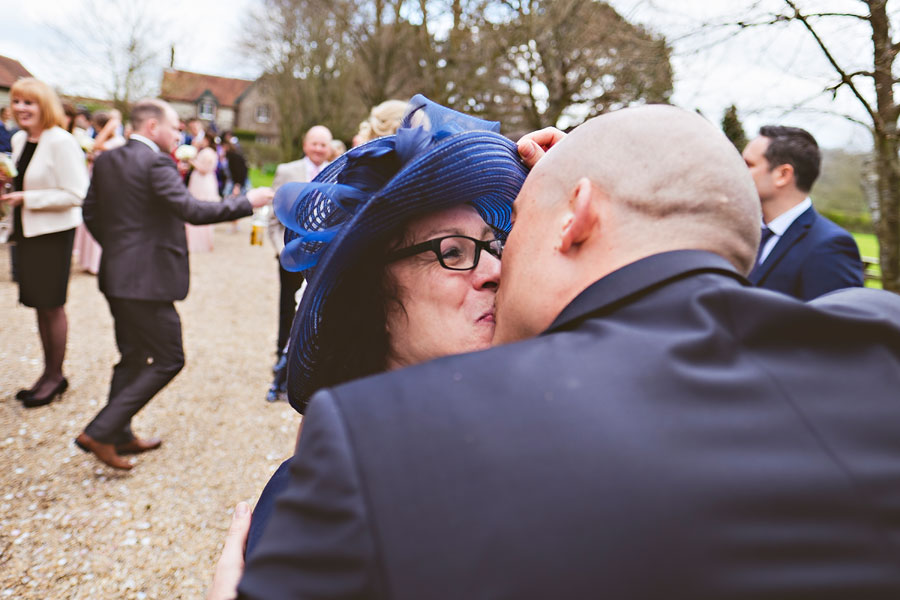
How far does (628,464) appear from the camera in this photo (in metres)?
0.73

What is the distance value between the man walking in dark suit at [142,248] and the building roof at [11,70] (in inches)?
346

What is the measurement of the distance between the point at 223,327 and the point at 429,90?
641 centimetres

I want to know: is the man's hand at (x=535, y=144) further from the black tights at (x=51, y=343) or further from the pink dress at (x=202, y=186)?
the pink dress at (x=202, y=186)

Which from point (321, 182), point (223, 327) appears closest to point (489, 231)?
point (321, 182)

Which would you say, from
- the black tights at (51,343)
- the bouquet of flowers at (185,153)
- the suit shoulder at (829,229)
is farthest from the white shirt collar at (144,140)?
the bouquet of flowers at (185,153)

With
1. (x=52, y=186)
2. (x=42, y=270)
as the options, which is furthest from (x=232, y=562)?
(x=52, y=186)

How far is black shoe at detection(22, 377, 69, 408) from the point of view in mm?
5457

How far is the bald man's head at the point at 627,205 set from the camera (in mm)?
1061

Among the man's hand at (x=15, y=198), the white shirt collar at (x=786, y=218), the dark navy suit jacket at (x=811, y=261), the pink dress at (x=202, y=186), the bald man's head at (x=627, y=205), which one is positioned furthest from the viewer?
the pink dress at (x=202, y=186)

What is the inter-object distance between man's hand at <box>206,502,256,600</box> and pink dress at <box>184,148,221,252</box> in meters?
11.7

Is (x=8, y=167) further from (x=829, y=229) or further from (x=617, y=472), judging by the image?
(x=829, y=229)

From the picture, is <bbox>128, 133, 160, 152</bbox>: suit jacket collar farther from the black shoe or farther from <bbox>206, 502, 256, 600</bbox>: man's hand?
<bbox>206, 502, 256, 600</bbox>: man's hand

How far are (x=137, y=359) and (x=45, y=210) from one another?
1.81 m

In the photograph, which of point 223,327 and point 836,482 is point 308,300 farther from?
point 223,327
